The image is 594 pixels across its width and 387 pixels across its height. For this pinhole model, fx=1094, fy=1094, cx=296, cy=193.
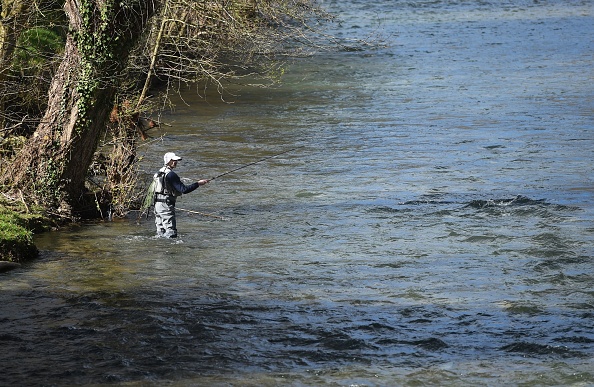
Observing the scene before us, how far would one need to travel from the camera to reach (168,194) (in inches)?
663

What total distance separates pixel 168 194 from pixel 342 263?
2.95m

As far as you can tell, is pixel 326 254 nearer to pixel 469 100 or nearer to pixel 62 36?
pixel 62 36

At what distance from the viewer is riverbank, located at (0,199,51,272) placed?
15.5 meters

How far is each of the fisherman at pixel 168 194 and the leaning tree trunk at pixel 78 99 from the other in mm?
1754

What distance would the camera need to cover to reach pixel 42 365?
1151 centimetres

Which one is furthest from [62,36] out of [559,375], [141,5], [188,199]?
[559,375]

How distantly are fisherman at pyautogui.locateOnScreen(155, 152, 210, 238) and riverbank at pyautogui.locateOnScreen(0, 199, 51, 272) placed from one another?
1977mm

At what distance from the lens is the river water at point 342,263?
11805 millimetres

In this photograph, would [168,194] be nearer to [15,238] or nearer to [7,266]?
[15,238]

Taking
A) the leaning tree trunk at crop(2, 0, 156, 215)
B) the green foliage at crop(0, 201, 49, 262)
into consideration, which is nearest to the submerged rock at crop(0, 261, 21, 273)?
the green foliage at crop(0, 201, 49, 262)

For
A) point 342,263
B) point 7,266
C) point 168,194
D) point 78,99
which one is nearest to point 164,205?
point 168,194

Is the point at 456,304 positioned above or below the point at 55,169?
below

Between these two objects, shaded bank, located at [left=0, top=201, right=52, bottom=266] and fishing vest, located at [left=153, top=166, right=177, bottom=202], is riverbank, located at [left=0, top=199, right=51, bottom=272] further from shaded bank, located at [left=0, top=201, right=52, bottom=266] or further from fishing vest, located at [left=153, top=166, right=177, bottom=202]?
fishing vest, located at [left=153, top=166, right=177, bottom=202]

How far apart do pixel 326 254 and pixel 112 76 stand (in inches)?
175
